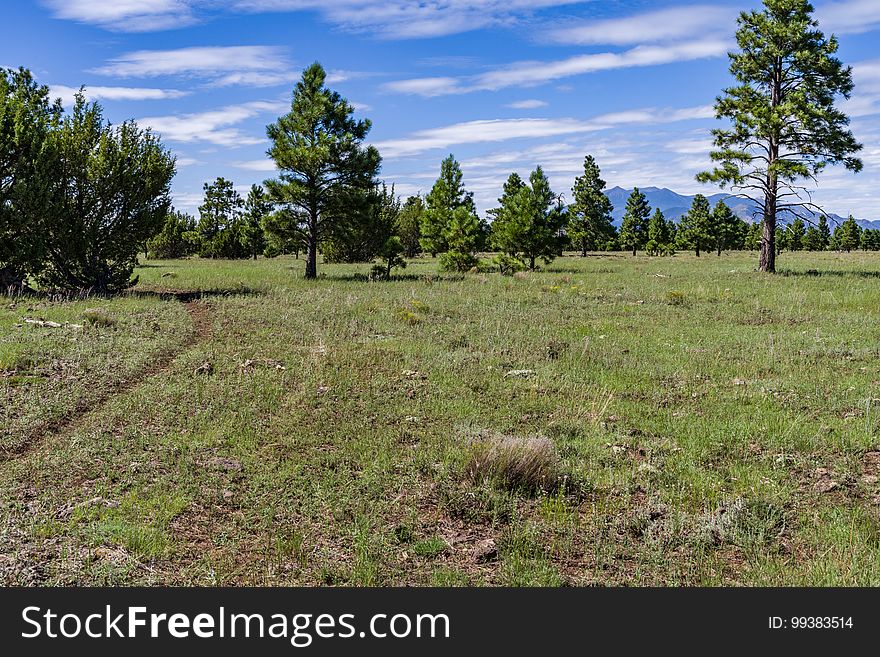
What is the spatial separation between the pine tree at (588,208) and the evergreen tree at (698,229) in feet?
33.3

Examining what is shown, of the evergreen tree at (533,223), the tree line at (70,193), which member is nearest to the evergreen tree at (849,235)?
the evergreen tree at (533,223)

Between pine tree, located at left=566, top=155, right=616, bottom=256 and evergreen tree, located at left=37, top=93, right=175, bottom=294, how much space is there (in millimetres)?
52232

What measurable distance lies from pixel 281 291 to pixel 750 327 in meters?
17.2

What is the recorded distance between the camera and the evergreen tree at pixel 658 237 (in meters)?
78.1

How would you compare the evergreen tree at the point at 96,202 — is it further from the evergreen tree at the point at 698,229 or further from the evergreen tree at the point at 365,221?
the evergreen tree at the point at 698,229

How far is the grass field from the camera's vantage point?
5.30 meters

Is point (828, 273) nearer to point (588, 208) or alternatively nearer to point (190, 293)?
point (190, 293)

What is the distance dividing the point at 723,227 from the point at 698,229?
14.3 ft

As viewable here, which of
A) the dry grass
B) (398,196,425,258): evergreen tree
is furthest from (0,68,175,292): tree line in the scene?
(398,196,425,258): evergreen tree

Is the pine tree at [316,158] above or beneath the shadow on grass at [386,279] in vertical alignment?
above

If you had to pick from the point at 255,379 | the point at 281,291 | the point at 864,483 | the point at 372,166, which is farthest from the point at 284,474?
the point at 372,166

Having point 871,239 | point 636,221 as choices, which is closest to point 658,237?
point 636,221

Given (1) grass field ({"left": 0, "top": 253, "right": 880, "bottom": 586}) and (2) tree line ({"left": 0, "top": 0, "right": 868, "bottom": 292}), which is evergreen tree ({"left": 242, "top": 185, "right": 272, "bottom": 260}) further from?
(1) grass field ({"left": 0, "top": 253, "right": 880, "bottom": 586})

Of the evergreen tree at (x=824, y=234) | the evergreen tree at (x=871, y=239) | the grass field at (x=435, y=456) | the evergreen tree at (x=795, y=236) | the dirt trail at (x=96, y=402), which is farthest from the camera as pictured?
the evergreen tree at (x=871, y=239)
